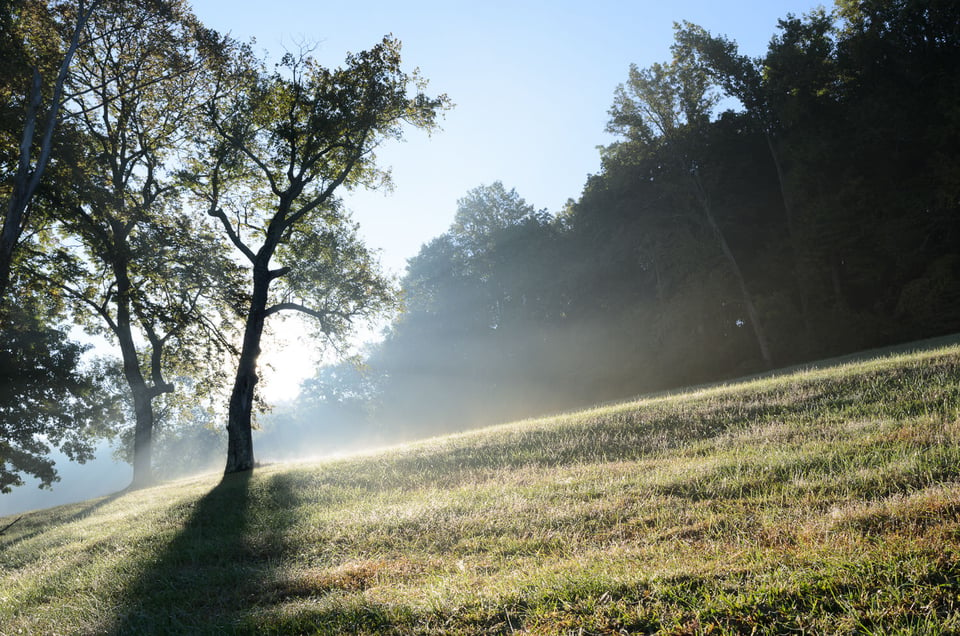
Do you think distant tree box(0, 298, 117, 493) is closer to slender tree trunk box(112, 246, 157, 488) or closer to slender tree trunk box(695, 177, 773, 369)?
slender tree trunk box(112, 246, 157, 488)

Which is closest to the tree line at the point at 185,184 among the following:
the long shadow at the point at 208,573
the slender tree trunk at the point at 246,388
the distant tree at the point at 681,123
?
the slender tree trunk at the point at 246,388

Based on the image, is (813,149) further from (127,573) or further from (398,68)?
(127,573)

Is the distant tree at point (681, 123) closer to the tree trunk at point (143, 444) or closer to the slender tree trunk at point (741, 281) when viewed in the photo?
the slender tree trunk at point (741, 281)

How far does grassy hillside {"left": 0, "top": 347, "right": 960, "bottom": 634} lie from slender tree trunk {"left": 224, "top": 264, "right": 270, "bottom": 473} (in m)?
5.74

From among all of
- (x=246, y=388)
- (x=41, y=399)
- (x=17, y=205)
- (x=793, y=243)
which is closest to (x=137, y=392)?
(x=41, y=399)

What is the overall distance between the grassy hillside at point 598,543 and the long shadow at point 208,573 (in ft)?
0.11

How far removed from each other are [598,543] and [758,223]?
3277cm

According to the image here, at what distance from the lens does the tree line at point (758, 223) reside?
24875 mm

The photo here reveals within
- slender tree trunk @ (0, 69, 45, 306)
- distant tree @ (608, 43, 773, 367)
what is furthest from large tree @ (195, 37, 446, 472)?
distant tree @ (608, 43, 773, 367)

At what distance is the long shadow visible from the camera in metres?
4.00

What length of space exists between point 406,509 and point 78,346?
84.6ft

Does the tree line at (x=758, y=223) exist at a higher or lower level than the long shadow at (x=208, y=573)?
higher

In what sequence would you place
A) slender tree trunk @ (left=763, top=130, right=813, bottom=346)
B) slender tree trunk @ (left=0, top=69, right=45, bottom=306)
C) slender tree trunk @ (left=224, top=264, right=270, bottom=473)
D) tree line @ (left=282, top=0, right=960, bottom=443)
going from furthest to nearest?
slender tree trunk @ (left=763, top=130, right=813, bottom=346)
tree line @ (left=282, top=0, right=960, bottom=443)
slender tree trunk @ (left=224, top=264, right=270, bottom=473)
slender tree trunk @ (left=0, top=69, right=45, bottom=306)

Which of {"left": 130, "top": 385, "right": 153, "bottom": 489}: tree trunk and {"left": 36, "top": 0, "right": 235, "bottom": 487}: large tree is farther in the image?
{"left": 130, "top": 385, "right": 153, "bottom": 489}: tree trunk
